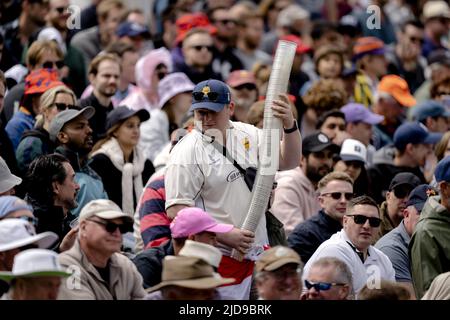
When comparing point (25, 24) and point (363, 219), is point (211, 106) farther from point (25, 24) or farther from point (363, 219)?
point (25, 24)

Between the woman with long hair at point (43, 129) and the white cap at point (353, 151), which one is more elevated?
the woman with long hair at point (43, 129)

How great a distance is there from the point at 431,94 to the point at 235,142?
313 inches

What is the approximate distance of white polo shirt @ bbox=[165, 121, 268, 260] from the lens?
10773 mm

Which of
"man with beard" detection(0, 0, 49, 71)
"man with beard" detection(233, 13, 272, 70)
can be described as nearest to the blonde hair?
"man with beard" detection(0, 0, 49, 71)

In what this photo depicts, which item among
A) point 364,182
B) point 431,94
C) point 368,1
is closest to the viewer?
point 364,182

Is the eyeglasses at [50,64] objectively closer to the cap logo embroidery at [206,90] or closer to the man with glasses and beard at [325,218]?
the man with glasses and beard at [325,218]

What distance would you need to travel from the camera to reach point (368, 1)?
23.7 m

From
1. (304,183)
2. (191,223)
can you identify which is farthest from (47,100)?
(191,223)

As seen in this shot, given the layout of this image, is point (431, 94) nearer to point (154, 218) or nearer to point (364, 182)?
point (364, 182)

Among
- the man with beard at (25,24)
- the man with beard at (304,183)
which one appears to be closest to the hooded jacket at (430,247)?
the man with beard at (304,183)

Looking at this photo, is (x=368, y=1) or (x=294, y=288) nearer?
(x=294, y=288)

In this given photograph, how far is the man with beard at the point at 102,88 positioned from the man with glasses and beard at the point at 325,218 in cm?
262

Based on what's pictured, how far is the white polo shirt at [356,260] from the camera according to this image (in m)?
10.9
